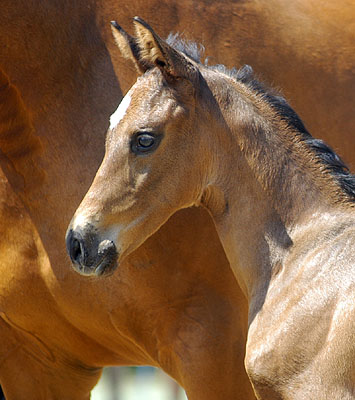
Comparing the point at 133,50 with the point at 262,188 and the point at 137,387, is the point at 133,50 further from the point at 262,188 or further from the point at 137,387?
the point at 137,387

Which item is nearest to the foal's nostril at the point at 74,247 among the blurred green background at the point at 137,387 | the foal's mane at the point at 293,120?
the foal's mane at the point at 293,120

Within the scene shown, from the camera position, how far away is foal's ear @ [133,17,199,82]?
11.3 feet

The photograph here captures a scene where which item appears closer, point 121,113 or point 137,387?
point 121,113

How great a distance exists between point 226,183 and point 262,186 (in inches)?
5.4

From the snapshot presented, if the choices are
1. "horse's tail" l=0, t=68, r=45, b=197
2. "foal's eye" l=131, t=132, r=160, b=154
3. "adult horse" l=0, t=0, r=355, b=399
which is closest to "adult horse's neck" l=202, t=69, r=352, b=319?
"foal's eye" l=131, t=132, r=160, b=154

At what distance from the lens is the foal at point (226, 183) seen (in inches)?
135

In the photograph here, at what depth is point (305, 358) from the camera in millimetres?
3201

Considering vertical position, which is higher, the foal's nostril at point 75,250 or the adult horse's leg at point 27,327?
the foal's nostril at point 75,250

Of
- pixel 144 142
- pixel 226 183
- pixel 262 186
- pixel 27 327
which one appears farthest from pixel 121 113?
pixel 27 327

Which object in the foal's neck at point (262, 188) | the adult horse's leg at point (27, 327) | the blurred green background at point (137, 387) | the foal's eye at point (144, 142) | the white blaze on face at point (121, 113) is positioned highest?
the white blaze on face at point (121, 113)

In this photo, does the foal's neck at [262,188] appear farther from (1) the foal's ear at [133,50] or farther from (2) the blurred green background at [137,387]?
(2) the blurred green background at [137,387]

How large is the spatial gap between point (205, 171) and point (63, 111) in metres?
0.87

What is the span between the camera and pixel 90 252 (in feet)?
11.2

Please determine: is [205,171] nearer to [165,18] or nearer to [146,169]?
[146,169]
